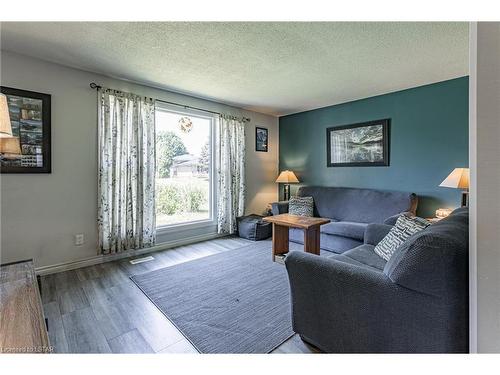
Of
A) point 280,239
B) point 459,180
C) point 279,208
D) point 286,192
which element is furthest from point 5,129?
point 286,192

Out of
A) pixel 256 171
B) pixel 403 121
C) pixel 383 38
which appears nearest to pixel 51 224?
pixel 256 171

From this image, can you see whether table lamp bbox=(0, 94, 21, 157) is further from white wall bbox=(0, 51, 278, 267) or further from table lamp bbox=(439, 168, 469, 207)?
table lamp bbox=(439, 168, 469, 207)

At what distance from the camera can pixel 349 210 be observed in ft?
12.3

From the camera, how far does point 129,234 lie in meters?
3.12

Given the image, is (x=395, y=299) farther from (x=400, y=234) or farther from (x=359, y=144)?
(x=359, y=144)

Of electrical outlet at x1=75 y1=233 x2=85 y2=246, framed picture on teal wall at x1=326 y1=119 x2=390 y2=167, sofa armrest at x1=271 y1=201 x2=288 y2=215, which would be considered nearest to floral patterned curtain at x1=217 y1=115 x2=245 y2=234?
sofa armrest at x1=271 y1=201 x2=288 y2=215

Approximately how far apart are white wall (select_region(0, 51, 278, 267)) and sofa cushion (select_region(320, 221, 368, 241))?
3.09m

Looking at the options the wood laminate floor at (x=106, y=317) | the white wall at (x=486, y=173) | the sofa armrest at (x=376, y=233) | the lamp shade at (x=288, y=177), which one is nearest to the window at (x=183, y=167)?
the wood laminate floor at (x=106, y=317)

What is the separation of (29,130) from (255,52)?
8.14ft

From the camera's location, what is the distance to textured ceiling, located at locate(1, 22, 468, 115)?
1.97m

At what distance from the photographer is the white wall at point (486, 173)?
0.78m

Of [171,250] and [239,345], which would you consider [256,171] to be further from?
[239,345]
